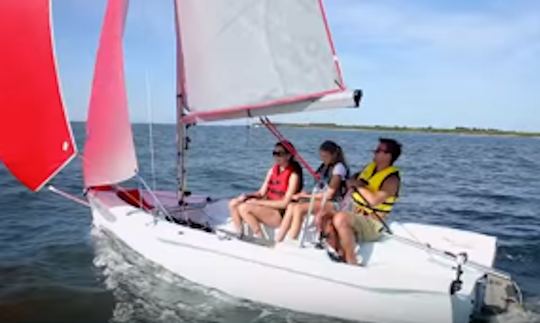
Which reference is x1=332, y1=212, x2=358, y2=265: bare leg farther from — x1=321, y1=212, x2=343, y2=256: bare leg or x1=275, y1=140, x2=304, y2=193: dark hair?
x1=275, y1=140, x2=304, y2=193: dark hair

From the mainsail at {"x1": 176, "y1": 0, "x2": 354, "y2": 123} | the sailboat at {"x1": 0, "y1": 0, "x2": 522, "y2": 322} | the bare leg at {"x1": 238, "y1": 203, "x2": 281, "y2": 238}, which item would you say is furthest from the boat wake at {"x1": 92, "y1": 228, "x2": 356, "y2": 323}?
the mainsail at {"x1": 176, "y1": 0, "x2": 354, "y2": 123}

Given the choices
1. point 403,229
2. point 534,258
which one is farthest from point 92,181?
point 534,258

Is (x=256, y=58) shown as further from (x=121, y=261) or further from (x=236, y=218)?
(x=121, y=261)

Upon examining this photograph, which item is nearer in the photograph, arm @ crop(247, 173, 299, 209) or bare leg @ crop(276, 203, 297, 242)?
bare leg @ crop(276, 203, 297, 242)

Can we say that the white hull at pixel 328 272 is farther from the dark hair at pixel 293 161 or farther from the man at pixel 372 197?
the dark hair at pixel 293 161

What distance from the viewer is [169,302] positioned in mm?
5148

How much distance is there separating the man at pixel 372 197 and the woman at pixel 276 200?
585 mm

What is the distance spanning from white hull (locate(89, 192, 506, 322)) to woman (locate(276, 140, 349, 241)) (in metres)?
0.40

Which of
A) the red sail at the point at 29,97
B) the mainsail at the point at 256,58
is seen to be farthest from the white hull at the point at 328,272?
the mainsail at the point at 256,58

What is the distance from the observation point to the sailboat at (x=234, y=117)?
4449 mm

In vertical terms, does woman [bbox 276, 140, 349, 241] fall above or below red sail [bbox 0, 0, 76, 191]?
below

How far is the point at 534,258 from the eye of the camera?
7152 mm

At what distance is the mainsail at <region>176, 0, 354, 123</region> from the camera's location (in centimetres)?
495

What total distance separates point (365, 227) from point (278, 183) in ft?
3.51
